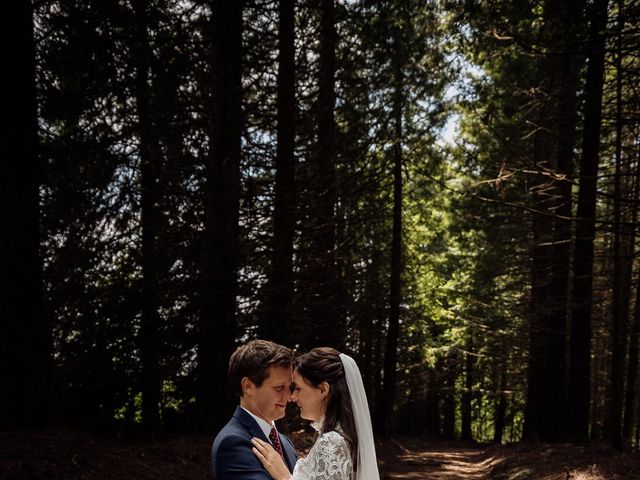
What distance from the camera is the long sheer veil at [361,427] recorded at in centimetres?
333

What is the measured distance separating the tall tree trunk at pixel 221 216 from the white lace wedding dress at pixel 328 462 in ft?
18.0

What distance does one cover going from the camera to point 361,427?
336 cm

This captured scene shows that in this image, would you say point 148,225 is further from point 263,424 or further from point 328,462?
point 328,462

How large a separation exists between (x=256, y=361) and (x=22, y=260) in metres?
4.88

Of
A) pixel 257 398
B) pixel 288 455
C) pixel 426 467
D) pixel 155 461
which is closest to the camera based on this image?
pixel 257 398

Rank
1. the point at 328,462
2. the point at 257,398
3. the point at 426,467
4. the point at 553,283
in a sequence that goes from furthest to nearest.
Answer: the point at 553,283, the point at 426,467, the point at 257,398, the point at 328,462

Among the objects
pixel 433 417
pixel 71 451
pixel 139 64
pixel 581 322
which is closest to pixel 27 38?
pixel 139 64

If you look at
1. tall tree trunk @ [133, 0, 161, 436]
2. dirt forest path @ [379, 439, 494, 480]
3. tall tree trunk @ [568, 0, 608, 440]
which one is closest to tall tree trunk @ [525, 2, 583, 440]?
tall tree trunk @ [568, 0, 608, 440]

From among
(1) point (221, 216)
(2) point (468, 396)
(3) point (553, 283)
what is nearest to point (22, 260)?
(1) point (221, 216)

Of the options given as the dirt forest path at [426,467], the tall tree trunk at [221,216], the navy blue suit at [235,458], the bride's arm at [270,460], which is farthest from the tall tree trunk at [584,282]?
the navy blue suit at [235,458]

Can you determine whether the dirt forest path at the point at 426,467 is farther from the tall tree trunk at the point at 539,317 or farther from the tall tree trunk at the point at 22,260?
the tall tree trunk at the point at 22,260

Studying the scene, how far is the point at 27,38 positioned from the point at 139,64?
6.84 feet

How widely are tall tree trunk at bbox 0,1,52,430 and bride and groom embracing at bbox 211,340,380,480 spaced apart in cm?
455

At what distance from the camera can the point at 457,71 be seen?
17.4m
